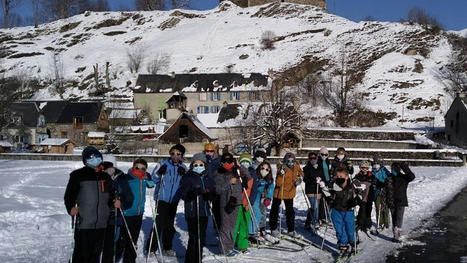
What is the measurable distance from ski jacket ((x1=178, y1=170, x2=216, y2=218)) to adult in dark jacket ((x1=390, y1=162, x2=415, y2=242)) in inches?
189

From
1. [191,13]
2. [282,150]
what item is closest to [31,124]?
[282,150]

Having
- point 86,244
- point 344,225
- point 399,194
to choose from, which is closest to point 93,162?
point 86,244

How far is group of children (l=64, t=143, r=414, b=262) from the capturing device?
6.80 metres

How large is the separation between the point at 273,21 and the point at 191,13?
26.9 m

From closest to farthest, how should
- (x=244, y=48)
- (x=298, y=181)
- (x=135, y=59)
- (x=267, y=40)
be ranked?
(x=298, y=181)
(x=244, y=48)
(x=267, y=40)
(x=135, y=59)

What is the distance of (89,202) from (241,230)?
3646 millimetres

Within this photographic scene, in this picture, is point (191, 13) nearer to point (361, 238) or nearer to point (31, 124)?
point (31, 124)

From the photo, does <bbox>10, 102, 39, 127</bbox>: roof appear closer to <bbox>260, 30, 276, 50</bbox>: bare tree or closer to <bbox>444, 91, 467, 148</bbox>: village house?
<bbox>260, 30, 276, 50</bbox>: bare tree

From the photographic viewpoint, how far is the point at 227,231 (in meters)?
9.11

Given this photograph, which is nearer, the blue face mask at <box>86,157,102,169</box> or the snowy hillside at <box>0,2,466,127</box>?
Result: the blue face mask at <box>86,157,102,169</box>

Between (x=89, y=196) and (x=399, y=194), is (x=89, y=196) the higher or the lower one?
the higher one

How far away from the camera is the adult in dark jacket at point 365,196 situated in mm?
11141

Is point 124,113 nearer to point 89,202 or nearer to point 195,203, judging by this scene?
point 195,203

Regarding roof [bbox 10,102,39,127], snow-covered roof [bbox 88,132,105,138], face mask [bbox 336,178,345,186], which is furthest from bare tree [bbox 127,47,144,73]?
face mask [bbox 336,178,345,186]
